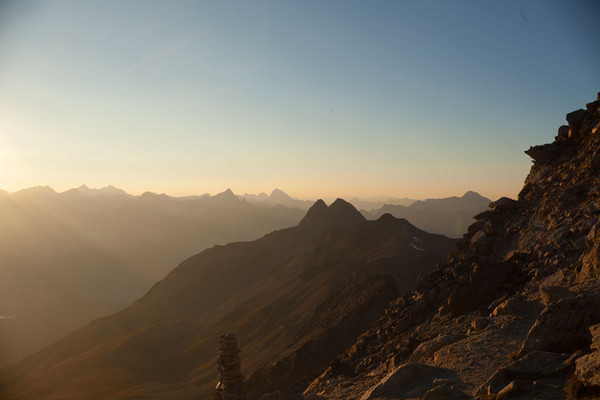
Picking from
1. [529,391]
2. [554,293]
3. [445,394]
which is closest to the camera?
[529,391]

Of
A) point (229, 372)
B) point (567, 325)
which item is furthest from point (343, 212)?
point (567, 325)

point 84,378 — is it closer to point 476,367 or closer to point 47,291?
point 476,367

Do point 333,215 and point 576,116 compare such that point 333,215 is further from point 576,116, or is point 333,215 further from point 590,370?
point 590,370

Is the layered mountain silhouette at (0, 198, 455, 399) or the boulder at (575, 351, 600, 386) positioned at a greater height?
the boulder at (575, 351, 600, 386)

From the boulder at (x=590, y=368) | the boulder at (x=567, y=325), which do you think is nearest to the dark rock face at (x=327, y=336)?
the boulder at (x=567, y=325)

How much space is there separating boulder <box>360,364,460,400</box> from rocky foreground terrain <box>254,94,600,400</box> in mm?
30

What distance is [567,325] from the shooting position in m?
10.1

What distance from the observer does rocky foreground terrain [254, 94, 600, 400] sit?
31.8ft

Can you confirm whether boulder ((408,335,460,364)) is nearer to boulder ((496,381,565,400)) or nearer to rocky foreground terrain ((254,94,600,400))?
rocky foreground terrain ((254,94,600,400))


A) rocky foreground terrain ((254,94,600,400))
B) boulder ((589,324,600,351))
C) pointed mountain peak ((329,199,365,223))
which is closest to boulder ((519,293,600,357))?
rocky foreground terrain ((254,94,600,400))

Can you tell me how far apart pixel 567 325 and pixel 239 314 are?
63.8 meters

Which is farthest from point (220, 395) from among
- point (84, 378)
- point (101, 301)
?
point (101, 301)

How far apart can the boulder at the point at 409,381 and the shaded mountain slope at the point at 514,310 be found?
0.10ft

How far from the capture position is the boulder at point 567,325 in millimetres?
9805
